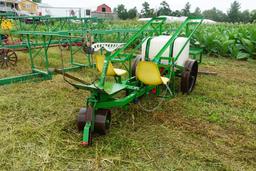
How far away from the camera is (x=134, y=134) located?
323cm

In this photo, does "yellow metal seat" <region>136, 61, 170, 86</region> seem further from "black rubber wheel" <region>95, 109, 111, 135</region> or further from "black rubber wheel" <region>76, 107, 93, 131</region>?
"black rubber wheel" <region>76, 107, 93, 131</region>

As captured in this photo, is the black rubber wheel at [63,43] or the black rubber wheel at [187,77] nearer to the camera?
the black rubber wheel at [63,43]

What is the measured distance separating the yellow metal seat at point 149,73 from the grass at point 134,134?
1.97ft

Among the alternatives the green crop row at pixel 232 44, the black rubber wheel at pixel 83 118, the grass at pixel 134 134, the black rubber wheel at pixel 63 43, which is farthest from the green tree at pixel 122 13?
the black rubber wheel at pixel 83 118

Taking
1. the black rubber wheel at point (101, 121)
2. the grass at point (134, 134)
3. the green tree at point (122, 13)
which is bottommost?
the grass at point (134, 134)

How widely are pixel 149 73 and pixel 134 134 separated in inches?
34.3

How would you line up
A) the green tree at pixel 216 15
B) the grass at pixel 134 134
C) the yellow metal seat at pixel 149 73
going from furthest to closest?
the green tree at pixel 216 15 < the yellow metal seat at pixel 149 73 < the grass at pixel 134 134

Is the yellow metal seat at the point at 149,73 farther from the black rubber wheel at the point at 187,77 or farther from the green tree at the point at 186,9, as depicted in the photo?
the green tree at the point at 186,9

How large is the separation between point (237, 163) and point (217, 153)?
242 mm

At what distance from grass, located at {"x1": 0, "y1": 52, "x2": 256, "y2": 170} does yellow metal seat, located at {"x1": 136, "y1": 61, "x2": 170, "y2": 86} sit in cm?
60

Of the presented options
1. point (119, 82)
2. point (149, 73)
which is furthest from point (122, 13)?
point (149, 73)

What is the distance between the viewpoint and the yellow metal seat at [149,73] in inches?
134

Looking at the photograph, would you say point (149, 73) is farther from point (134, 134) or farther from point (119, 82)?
point (134, 134)

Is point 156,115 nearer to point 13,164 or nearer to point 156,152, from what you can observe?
point 156,152
